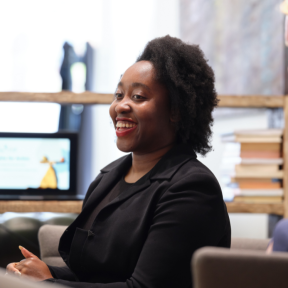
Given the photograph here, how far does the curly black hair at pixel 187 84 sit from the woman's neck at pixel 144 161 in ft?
0.24

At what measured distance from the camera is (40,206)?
1.92 meters

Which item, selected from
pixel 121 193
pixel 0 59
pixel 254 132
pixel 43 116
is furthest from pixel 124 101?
pixel 0 59

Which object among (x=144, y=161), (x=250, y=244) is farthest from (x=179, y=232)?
(x=250, y=244)

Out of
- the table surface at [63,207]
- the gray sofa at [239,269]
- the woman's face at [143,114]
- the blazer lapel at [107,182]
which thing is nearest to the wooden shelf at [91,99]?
the table surface at [63,207]

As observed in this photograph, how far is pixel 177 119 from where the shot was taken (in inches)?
48.1

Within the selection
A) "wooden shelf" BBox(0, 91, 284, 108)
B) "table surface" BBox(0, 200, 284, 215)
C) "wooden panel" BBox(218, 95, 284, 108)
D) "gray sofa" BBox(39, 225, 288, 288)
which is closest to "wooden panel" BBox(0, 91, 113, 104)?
"wooden shelf" BBox(0, 91, 284, 108)

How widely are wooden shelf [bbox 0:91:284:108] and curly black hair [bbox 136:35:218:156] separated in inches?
29.5

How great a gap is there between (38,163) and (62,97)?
1.20 ft

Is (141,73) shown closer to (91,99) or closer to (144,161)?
(144,161)

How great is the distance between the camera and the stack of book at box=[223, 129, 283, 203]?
1.98 m

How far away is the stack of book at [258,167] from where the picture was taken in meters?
1.98

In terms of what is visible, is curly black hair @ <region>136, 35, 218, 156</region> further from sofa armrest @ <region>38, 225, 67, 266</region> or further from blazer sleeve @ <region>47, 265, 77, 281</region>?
sofa armrest @ <region>38, 225, 67, 266</region>

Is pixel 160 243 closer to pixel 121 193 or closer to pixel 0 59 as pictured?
pixel 121 193

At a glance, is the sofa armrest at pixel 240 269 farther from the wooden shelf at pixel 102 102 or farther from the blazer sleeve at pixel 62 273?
the wooden shelf at pixel 102 102
